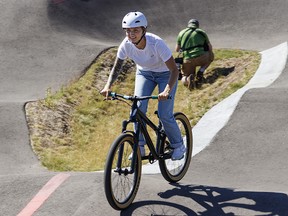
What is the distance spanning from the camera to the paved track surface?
6.12 m

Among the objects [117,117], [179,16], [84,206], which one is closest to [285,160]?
[84,206]

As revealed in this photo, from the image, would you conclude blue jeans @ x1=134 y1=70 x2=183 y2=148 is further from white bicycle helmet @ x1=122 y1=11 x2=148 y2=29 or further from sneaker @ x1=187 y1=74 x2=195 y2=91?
sneaker @ x1=187 y1=74 x2=195 y2=91

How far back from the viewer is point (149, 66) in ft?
20.8

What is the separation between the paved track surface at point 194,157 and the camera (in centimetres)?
612

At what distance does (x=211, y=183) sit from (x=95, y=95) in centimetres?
686

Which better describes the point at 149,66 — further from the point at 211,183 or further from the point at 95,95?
the point at 95,95

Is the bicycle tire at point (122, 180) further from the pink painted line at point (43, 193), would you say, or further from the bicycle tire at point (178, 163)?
the pink painted line at point (43, 193)

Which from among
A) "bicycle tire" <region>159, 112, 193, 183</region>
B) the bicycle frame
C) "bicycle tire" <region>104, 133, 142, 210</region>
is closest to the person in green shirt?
"bicycle tire" <region>159, 112, 193, 183</region>

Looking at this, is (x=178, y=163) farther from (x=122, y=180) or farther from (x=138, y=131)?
(x=138, y=131)

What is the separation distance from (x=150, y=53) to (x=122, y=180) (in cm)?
168

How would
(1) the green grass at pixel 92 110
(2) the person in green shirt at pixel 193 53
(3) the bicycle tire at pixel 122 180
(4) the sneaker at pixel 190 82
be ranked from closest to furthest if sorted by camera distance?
(3) the bicycle tire at pixel 122 180
(1) the green grass at pixel 92 110
(4) the sneaker at pixel 190 82
(2) the person in green shirt at pixel 193 53

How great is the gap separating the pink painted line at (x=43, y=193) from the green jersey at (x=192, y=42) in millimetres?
7654

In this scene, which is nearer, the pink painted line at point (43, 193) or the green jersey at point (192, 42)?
the pink painted line at point (43, 193)

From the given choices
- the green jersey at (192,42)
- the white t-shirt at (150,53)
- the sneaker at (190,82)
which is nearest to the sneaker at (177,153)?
the white t-shirt at (150,53)
